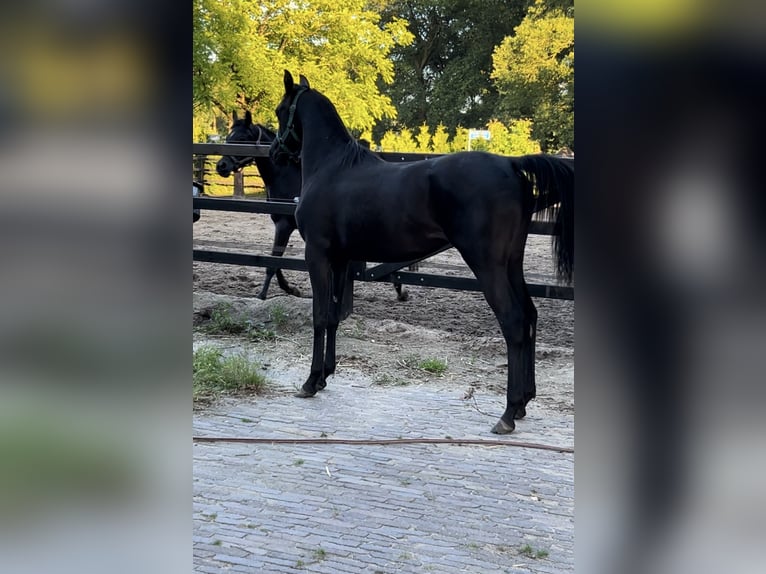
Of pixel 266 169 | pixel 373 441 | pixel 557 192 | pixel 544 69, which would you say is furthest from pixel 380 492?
pixel 544 69

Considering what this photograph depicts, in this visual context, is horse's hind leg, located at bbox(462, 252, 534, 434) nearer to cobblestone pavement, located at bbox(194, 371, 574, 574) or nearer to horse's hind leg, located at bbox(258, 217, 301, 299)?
cobblestone pavement, located at bbox(194, 371, 574, 574)

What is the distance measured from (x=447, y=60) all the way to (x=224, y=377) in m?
34.2

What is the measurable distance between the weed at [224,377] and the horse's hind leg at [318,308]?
42 centimetres

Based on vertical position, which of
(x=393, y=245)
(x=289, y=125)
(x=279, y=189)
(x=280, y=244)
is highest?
(x=289, y=125)

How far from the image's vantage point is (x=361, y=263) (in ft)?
27.1

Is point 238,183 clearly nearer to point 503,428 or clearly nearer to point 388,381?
point 388,381

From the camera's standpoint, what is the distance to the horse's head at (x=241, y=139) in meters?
10.0

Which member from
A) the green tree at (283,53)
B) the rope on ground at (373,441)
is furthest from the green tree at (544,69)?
the rope on ground at (373,441)
